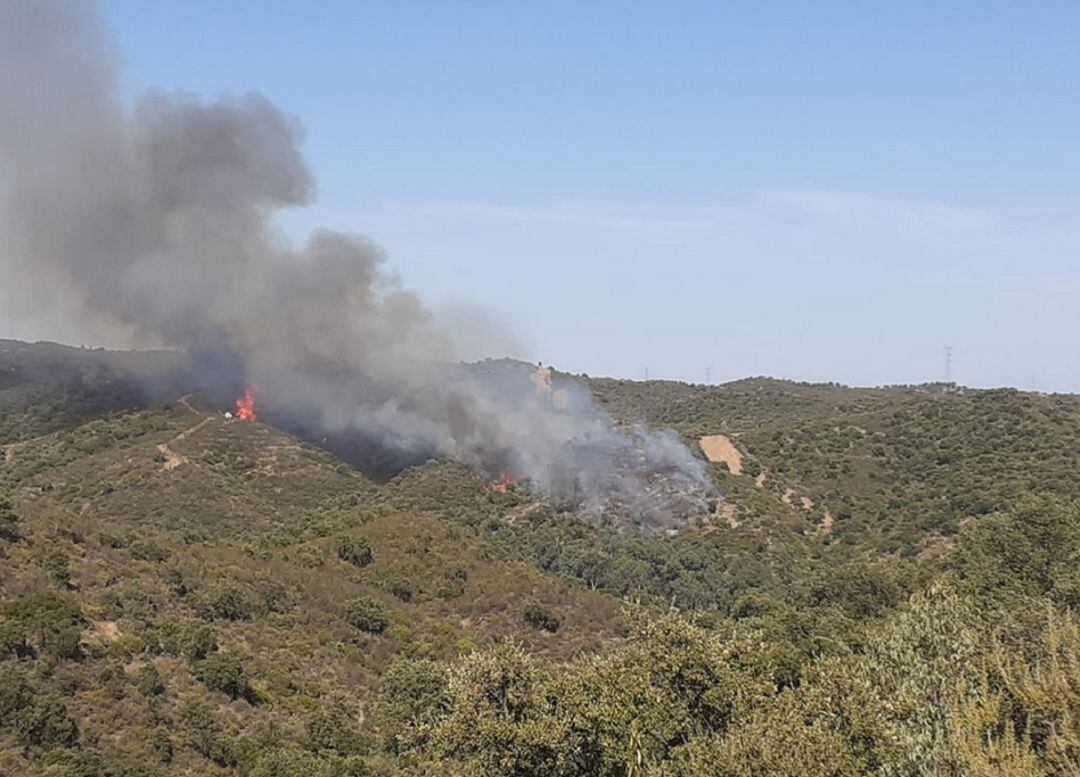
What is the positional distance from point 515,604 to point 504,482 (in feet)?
127

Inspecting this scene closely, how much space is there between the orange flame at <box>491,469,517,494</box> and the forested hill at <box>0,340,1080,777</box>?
2030mm

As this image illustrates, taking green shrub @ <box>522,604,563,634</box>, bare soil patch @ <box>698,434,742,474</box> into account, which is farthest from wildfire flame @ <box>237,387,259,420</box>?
green shrub @ <box>522,604,563,634</box>

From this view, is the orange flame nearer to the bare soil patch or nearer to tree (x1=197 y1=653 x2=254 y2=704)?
the bare soil patch

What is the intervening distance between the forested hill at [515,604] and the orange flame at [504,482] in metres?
2.03

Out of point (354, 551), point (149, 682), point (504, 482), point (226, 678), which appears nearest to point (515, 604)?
point (354, 551)

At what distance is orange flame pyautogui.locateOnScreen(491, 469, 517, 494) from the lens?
323ft

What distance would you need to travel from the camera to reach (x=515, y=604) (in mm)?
62219

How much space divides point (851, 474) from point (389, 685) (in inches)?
3023

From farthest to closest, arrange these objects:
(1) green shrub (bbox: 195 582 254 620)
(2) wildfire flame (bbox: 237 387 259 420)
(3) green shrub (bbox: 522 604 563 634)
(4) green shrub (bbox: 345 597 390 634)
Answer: (2) wildfire flame (bbox: 237 387 259 420), (3) green shrub (bbox: 522 604 563 634), (4) green shrub (bbox: 345 597 390 634), (1) green shrub (bbox: 195 582 254 620)

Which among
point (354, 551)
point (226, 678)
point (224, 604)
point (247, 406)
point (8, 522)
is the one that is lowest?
point (226, 678)

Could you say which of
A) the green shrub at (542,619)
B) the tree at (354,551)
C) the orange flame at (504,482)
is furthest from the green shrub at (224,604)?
the orange flame at (504,482)

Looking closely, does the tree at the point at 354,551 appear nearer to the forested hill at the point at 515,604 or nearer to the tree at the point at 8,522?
the forested hill at the point at 515,604

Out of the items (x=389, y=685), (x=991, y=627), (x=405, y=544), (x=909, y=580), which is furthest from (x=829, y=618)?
(x=405, y=544)

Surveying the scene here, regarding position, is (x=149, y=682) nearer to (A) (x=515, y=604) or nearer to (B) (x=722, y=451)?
(A) (x=515, y=604)
